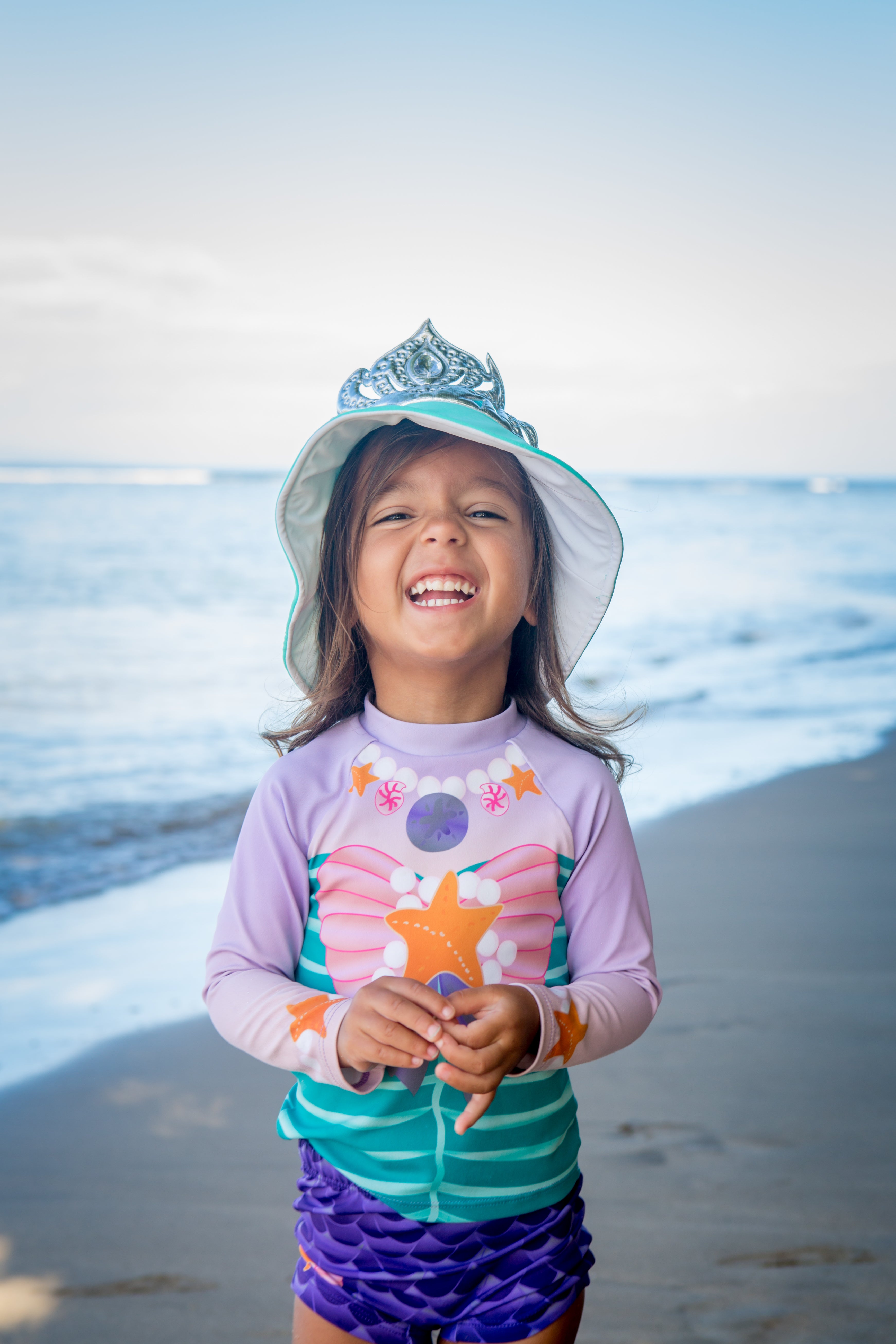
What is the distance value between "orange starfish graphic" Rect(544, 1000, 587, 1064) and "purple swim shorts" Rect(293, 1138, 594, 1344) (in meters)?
0.26

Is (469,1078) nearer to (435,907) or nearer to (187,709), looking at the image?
(435,907)

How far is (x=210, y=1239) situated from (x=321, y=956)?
1.47 meters

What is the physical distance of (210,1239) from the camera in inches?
96.7

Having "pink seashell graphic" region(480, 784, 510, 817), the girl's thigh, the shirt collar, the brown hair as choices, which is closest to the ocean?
the brown hair

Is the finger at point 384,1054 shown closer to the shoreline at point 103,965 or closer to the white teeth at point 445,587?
the white teeth at point 445,587

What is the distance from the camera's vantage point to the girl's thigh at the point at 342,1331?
1.35 meters

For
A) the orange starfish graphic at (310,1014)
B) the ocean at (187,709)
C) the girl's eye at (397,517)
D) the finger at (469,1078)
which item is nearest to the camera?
the finger at (469,1078)

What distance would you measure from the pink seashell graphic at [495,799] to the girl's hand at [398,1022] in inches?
11.4

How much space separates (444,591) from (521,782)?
0.28 m

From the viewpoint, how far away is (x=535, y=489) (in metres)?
1.58

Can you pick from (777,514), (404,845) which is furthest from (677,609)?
(777,514)

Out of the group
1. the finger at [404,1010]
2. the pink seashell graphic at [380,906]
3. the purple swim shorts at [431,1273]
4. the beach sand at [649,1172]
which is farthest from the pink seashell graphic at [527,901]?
the beach sand at [649,1172]

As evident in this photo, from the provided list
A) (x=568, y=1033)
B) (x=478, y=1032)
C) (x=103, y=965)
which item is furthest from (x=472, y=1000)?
(x=103, y=965)

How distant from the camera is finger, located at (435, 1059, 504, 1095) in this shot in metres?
1.15
